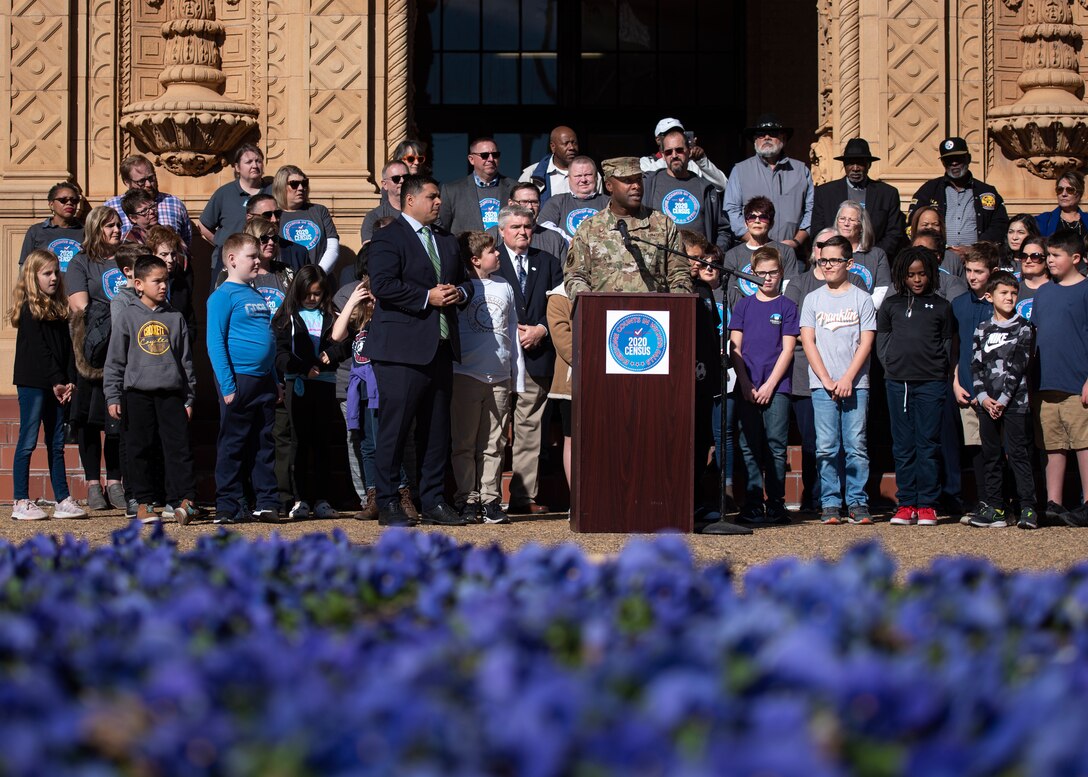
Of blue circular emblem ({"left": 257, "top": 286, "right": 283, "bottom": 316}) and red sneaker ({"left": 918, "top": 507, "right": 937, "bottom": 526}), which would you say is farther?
blue circular emblem ({"left": 257, "top": 286, "right": 283, "bottom": 316})

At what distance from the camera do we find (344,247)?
13648 mm

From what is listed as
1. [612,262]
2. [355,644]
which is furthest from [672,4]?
[355,644]

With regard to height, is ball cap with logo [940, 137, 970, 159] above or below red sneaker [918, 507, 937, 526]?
above

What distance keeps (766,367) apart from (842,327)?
54 centimetres

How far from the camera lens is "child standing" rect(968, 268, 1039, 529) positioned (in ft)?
32.3

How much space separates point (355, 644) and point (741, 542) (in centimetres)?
571

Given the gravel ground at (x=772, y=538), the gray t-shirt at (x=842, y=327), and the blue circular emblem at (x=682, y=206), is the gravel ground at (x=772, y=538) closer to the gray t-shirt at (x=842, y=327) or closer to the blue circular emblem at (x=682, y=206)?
the gray t-shirt at (x=842, y=327)

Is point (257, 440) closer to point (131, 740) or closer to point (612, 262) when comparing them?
point (612, 262)

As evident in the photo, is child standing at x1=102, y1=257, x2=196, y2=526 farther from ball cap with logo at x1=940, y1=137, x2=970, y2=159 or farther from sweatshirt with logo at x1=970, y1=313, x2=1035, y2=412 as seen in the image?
ball cap with logo at x1=940, y1=137, x2=970, y2=159

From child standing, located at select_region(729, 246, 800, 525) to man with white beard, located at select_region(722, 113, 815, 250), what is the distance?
1.71 metres

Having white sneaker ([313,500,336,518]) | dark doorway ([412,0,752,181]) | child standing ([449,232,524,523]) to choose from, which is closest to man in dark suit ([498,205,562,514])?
child standing ([449,232,524,523])

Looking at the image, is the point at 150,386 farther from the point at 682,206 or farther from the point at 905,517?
the point at 905,517

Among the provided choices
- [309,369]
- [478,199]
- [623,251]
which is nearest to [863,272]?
[623,251]

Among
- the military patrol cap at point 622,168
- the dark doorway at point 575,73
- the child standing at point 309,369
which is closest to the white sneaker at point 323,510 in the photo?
the child standing at point 309,369
